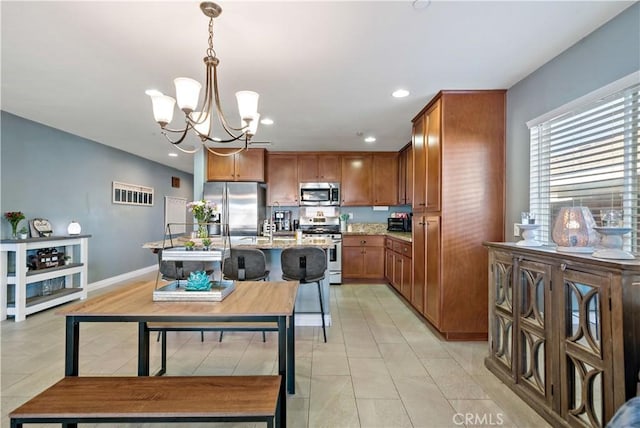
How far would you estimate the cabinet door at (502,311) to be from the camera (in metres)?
2.13

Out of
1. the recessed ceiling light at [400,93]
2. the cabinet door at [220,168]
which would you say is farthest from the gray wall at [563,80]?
the cabinet door at [220,168]

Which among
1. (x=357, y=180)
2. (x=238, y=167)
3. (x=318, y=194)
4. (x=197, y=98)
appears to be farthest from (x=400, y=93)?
(x=238, y=167)

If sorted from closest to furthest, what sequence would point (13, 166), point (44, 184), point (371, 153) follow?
point (13, 166) < point (44, 184) < point (371, 153)

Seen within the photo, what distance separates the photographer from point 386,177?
5516 mm

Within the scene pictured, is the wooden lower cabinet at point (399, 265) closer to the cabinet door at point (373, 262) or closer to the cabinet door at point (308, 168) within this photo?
the cabinet door at point (373, 262)

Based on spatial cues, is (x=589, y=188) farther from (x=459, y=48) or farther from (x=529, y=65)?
(x=459, y=48)

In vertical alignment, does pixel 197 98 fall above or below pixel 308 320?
above

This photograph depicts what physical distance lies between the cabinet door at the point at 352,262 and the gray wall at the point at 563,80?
2731mm

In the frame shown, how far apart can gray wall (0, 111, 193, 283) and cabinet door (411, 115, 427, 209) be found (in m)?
4.68

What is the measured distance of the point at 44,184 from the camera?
396 centimetres

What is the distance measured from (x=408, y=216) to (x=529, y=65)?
3.39 m

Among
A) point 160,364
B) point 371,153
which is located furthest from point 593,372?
point 371,153

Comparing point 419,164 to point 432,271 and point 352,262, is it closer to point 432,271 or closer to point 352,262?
point 432,271

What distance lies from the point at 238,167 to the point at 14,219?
2791 millimetres
